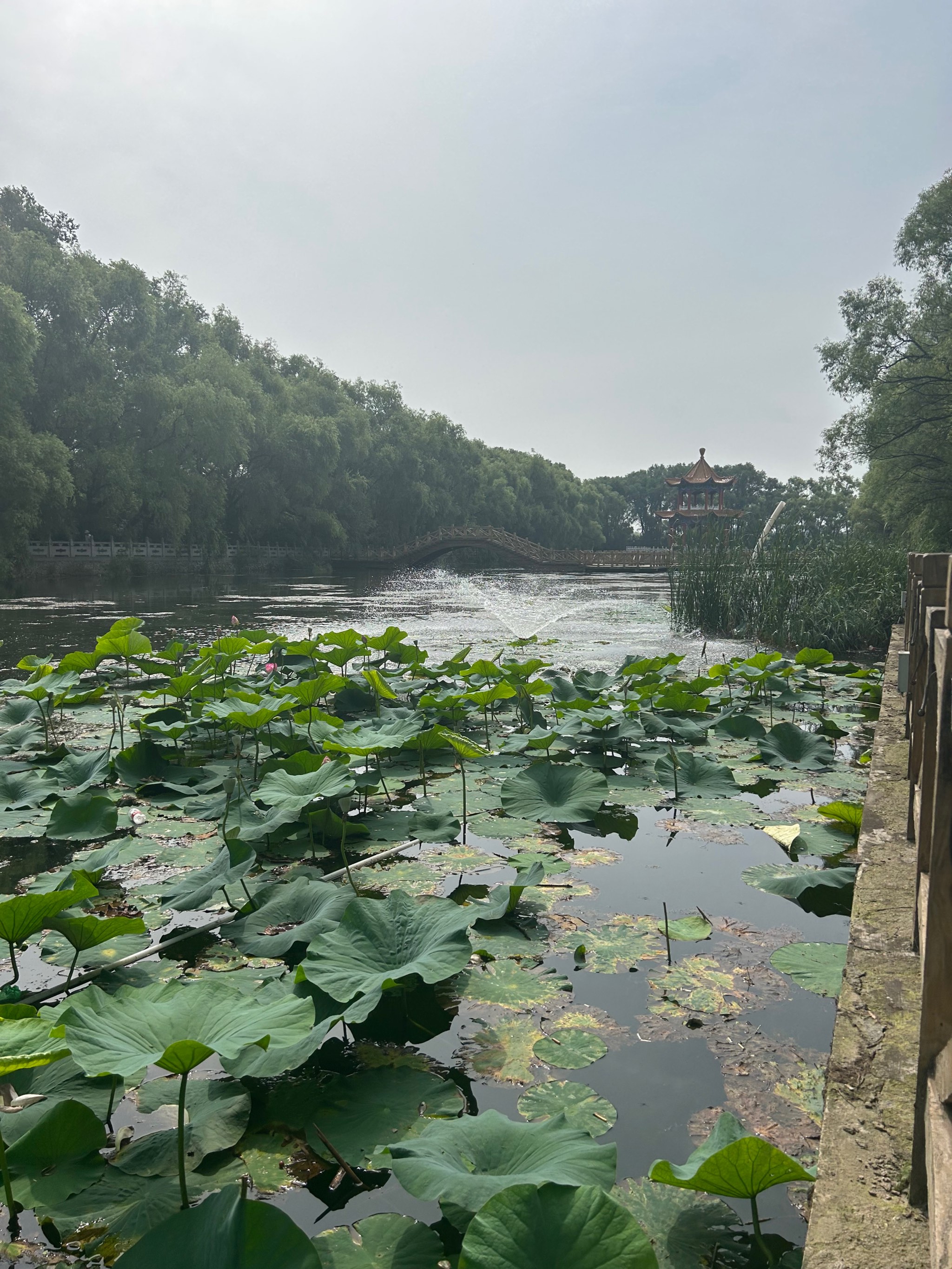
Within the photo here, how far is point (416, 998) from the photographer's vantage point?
5.35 feet

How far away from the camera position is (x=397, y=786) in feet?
10.2

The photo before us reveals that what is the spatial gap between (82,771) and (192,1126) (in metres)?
1.99

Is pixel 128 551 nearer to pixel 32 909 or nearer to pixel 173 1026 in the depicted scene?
pixel 32 909

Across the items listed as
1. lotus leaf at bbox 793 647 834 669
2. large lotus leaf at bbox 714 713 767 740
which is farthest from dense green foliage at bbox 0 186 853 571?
large lotus leaf at bbox 714 713 767 740

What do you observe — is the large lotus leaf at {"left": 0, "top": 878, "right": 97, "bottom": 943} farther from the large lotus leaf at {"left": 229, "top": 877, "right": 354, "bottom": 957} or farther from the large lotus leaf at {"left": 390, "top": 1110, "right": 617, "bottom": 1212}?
the large lotus leaf at {"left": 390, "top": 1110, "right": 617, "bottom": 1212}

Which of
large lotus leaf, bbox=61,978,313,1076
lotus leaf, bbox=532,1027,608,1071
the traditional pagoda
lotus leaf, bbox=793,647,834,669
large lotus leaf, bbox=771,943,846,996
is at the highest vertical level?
the traditional pagoda

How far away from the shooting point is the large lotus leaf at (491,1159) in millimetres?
900

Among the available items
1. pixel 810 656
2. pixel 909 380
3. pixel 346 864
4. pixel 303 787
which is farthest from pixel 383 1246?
pixel 909 380

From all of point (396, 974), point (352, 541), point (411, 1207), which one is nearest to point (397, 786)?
point (396, 974)

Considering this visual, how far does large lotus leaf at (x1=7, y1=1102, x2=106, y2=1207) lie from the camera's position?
1.08 m

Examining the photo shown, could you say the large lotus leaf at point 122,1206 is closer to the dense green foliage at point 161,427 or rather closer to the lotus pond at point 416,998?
the lotus pond at point 416,998

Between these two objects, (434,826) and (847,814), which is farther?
(434,826)

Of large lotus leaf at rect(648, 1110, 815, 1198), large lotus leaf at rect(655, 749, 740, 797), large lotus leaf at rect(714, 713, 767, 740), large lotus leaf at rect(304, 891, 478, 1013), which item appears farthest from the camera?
large lotus leaf at rect(714, 713, 767, 740)

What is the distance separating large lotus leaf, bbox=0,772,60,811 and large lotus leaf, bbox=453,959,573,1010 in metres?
1.71
